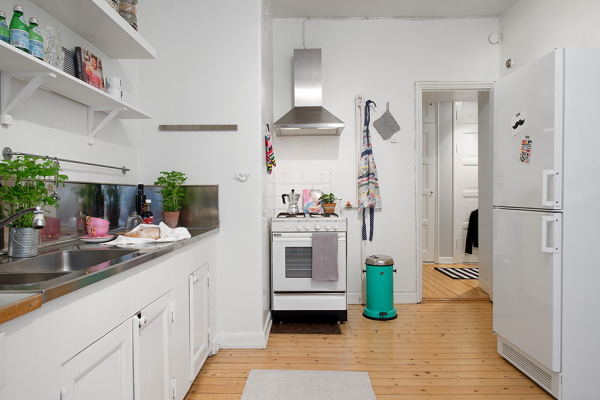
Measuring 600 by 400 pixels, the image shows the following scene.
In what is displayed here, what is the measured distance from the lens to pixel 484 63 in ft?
12.1

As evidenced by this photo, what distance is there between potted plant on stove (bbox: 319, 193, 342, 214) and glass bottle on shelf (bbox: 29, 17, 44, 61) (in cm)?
250

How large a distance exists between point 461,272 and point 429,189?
1.35 m

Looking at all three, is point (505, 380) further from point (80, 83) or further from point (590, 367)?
point (80, 83)

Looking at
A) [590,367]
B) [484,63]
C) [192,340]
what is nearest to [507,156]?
[590,367]

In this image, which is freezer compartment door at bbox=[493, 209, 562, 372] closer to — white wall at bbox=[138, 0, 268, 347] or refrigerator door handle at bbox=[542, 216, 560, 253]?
refrigerator door handle at bbox=[542, 216, 560, 253]

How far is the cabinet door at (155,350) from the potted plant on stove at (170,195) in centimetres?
82

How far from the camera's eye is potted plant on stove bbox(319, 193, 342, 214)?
344 centimetres

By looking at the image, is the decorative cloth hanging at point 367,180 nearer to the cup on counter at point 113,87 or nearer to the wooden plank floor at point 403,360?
the wooden plank floor at point 403,360

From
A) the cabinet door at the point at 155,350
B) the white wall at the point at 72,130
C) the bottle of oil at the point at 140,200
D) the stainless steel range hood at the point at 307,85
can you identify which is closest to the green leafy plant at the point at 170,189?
the bottle of oil at the point at 140,200

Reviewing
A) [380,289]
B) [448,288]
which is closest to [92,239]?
[380,289]

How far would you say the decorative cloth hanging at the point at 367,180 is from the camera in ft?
11.7

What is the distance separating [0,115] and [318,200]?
2.60 metres

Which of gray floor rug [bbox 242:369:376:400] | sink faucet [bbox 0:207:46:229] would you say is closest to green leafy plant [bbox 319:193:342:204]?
gray floor rug [bbox 242:369:376:400]

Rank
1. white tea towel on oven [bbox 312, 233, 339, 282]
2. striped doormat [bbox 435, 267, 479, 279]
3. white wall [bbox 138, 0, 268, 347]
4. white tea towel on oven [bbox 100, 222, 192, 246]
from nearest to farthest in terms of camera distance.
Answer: white tea towel on oven [bbox 100, 222, 192, 246] → white wall [bbox 138, 0, 268, 347] → white tea towel on oven [bbox 312, 233, 339, 282] → striped doormat [bbox 435, 267, 479, 279]
